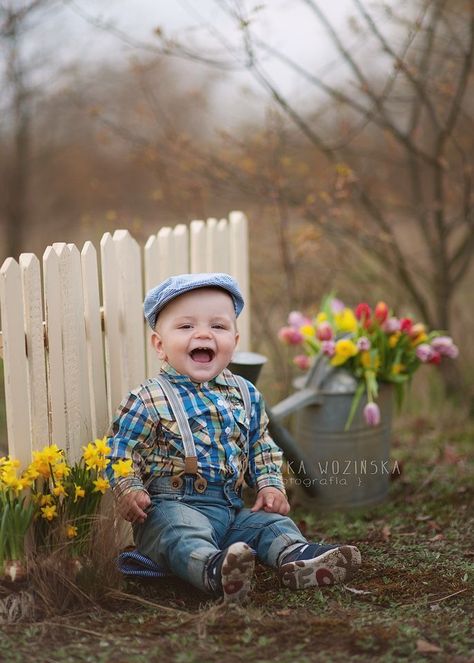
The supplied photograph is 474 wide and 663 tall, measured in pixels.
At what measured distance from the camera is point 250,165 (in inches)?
220

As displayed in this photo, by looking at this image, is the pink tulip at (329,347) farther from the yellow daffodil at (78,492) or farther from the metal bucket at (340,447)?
the yellow daffodil at (78,492)

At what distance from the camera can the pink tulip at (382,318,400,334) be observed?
394cm

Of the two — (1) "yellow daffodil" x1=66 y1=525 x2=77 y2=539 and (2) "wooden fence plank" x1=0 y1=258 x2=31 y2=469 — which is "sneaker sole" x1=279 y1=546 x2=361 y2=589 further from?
(2) "wooden fence plank" x1=0 y1=258 x2=31 y2=469

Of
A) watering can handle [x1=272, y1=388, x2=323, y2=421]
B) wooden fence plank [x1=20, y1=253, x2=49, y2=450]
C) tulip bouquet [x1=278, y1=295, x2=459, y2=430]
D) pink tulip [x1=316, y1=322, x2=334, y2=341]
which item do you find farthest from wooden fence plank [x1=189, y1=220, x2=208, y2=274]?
wooden fence plank [x1=20, y1=253, x2=49, y2=450]

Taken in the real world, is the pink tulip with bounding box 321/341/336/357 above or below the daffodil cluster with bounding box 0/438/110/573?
above

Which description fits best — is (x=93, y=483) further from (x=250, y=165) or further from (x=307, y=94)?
(x=307, y=94)

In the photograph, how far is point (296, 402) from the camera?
381 cm

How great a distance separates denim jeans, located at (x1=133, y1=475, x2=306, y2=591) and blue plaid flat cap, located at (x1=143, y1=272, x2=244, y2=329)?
0.61 metres

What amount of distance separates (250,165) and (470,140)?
6.36ft

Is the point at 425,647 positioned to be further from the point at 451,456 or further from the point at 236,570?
the point at 451,456

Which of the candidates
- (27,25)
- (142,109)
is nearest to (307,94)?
(142,109)

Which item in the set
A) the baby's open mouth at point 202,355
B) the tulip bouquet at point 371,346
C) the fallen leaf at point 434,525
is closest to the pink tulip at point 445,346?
the tulip bouquet at point 371,346

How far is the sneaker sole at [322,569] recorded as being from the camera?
267cm

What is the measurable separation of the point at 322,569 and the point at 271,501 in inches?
13.5
